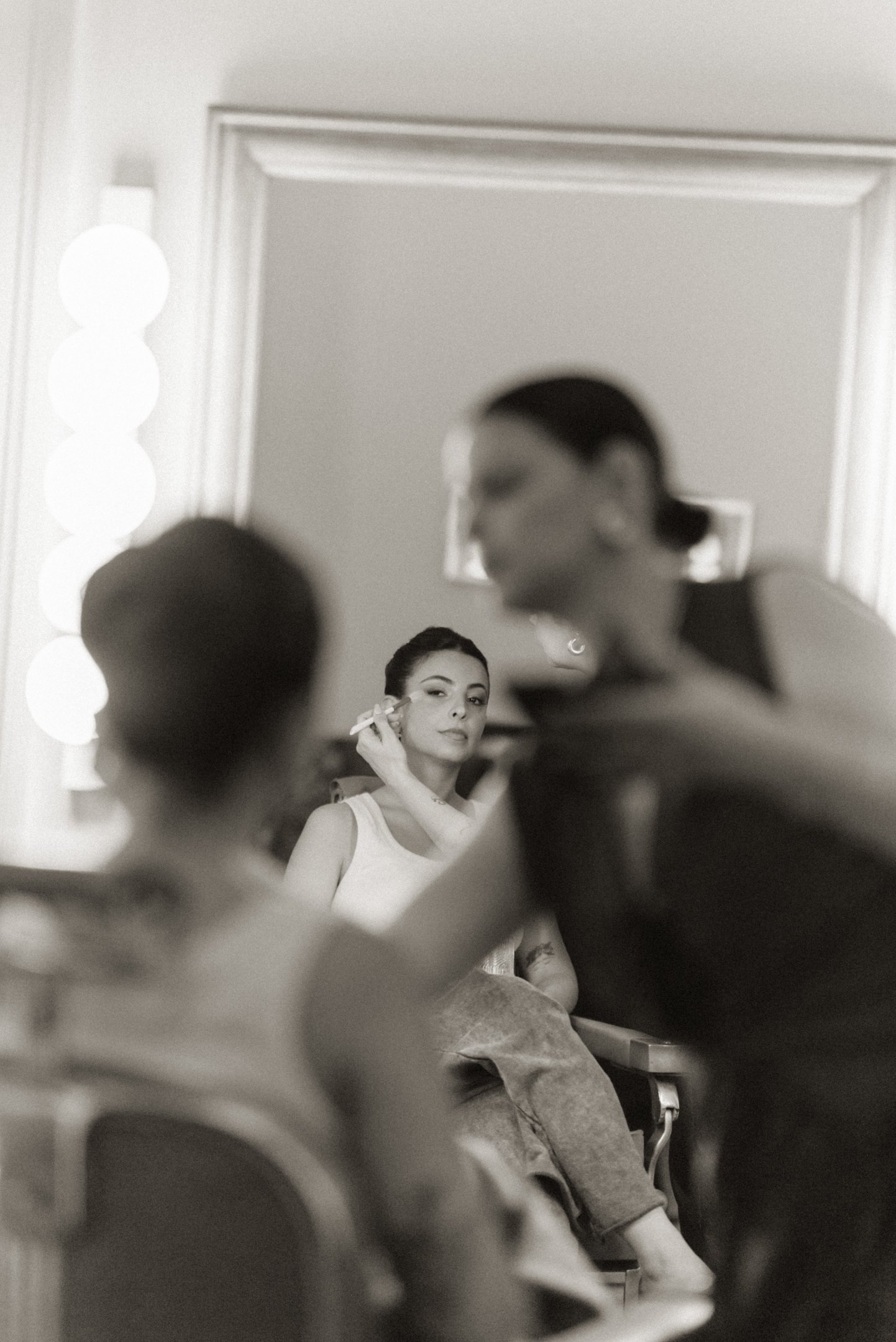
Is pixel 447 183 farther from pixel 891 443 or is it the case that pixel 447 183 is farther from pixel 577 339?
pixel 891 443

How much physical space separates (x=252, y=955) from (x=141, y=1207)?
0.43 ft

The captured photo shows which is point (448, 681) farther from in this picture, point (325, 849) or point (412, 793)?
point (325, 849)

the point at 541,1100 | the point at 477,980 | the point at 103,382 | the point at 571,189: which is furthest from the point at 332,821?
the point at 571,189

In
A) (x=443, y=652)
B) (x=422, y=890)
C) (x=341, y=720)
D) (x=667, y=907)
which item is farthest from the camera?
(x=341, y=720)

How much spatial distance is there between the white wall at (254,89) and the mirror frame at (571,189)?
50mm

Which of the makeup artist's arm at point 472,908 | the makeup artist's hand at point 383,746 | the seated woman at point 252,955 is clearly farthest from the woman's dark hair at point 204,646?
the makeup artist's hand at point 383,746

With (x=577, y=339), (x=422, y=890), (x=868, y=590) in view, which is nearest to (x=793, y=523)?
(x=868, y=590)

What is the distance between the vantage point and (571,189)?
106 inches

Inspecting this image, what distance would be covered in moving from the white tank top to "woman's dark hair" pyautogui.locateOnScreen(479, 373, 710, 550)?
1286mm

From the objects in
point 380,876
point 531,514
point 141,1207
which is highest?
point 531,514

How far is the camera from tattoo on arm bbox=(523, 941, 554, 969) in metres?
2.45

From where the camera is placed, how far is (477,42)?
107 inches

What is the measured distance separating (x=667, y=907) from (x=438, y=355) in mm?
1900

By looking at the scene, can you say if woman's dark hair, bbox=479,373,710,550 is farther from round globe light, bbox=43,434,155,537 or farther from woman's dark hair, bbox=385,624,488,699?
round globe light, bbox=43,434,155,537
